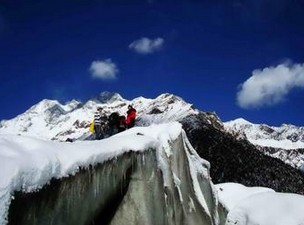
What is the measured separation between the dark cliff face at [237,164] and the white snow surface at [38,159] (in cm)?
14209

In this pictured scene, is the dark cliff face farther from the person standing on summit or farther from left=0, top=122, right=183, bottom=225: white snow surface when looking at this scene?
left=0, top=122, right=183, bottom=225: white snow surface

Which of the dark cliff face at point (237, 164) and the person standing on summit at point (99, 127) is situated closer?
the person standing on summit at point (99, 127)

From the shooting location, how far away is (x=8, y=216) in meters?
11.1

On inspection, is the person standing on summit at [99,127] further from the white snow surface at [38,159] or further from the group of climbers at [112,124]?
the white snow surface at [38,159]

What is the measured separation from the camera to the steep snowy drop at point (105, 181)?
1163cm

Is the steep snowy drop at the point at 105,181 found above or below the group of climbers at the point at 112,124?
below

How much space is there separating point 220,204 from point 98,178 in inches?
555

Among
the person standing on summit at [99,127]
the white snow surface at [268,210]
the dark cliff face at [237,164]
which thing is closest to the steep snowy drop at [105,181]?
the white snow surface at [268,210]

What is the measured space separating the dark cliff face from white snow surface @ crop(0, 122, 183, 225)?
142090 mm

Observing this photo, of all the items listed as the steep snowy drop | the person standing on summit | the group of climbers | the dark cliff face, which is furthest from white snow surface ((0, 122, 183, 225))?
the dark cliff face

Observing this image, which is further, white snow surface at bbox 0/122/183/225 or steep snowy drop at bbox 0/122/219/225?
steep snowy drop at bbox 0/122/219/225

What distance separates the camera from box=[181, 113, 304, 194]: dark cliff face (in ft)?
535

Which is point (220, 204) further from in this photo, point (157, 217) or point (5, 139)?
point (5, 139)

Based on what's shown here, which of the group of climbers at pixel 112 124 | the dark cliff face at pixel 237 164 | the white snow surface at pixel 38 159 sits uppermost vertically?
the dark cliff face at pixel 237 164
